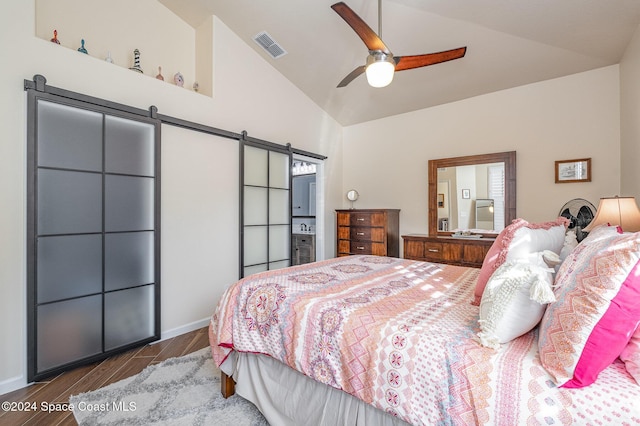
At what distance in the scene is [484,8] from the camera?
7.82 ft

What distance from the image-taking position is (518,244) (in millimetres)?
1433

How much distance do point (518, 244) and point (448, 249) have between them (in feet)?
7.20

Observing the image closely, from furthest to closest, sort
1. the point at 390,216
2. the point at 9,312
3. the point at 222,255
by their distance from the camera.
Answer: the point at 390,216, the point at 222,255, the point at 9,312

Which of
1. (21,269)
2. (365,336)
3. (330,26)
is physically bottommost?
(365,336)

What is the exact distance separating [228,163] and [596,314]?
314cm

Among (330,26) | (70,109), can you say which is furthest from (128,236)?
(330,26)

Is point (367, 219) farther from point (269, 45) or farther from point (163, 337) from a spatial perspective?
point (163, 337)

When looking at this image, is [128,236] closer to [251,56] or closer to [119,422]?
[119,422]

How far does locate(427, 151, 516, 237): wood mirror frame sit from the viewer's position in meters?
3.41

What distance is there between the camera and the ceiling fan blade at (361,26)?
1.96m

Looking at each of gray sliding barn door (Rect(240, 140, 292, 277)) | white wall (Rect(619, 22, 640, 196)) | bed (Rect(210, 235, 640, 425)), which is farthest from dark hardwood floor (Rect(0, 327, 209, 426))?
white wall (Rect(619, 22, 640, 196))

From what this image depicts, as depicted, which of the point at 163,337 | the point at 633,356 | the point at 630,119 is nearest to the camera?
the point at 633,356

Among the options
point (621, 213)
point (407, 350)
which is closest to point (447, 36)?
point (621, 213)

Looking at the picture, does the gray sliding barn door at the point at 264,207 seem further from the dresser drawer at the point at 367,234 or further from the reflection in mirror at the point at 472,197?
the reflection in mirror at the point at 472,197
